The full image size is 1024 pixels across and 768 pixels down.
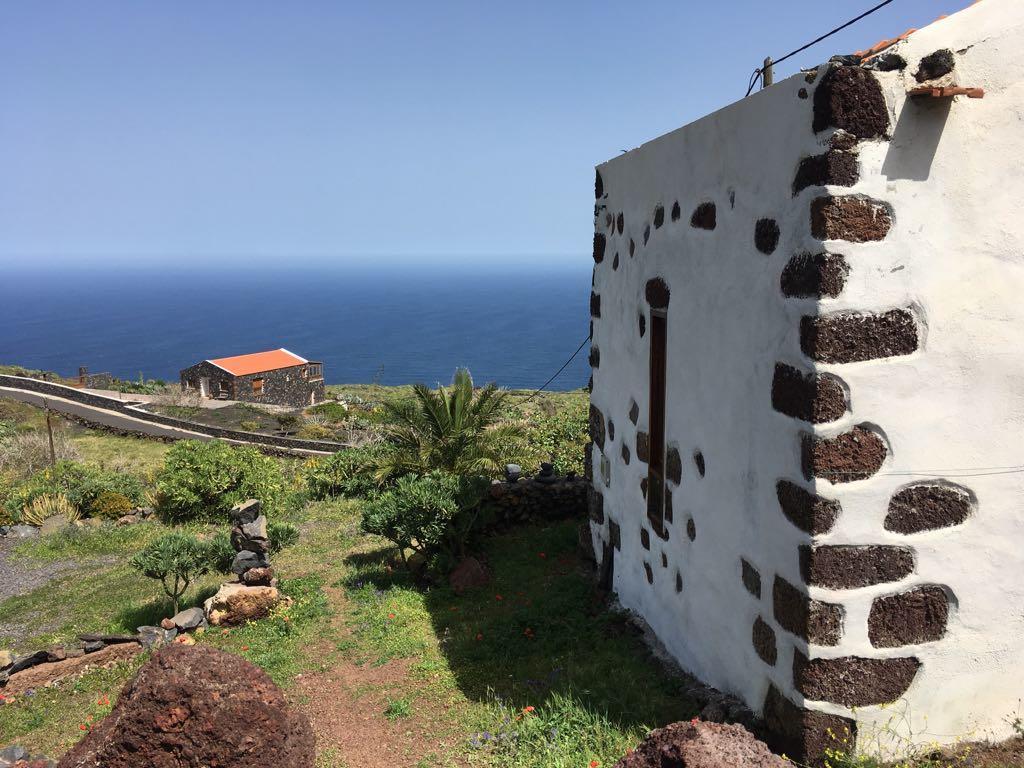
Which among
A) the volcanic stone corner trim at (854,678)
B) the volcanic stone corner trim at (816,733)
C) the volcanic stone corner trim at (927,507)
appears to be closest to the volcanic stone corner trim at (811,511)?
the volcanic stone corner trim at (927,507)

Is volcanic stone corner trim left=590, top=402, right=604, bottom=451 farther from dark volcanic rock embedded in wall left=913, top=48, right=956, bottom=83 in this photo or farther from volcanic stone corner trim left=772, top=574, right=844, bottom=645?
dark volcanic rock embedded in wall left=913, top=48, right=956, bottom=83

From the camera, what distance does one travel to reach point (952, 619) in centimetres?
408

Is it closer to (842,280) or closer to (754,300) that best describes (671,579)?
(754,300)

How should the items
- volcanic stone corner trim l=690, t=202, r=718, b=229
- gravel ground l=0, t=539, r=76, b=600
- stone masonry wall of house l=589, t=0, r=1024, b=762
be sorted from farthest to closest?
gravel ground l=0, t=539, r=76, b=600 < volcanic stone corner trim l=690, t=202, r=718, b=229 < stone masonry wall of house l=589, t=0, r=1024, b=762

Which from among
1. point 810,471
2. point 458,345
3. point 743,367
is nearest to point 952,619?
point 810,471

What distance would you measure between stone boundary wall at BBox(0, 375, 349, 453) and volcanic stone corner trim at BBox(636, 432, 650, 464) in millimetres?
17263

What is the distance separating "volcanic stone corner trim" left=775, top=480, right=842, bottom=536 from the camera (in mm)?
3842

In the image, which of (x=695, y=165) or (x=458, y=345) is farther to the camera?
(x=458, y=345)

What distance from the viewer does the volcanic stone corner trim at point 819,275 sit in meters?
3.73

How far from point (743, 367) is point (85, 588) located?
1081 centimetres

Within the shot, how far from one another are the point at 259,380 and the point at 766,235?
45.8 metres

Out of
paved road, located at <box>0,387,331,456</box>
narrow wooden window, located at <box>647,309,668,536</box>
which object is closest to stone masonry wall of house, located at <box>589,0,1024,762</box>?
narrow wooden window, located at <box>647,309,668,536</box>

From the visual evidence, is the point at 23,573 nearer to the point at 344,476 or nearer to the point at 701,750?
the point at 344,476

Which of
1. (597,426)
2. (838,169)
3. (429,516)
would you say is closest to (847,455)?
(838,169)
